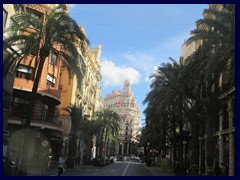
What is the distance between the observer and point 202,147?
145ft

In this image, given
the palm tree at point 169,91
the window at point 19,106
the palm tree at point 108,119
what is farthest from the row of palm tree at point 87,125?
the palm tree at point 169,91

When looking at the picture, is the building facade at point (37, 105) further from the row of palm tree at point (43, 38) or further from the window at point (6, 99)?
the row of palm tree at point (43, 38)

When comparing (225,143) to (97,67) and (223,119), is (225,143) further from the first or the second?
(97,67)

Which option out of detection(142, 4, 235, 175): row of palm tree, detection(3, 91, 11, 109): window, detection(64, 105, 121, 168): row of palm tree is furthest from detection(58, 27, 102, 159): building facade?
detection(142, 4, 235, 175): row of palm tree

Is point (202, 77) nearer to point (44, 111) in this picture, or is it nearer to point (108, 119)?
point (44, 111)

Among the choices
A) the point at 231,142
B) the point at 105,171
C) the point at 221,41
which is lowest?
the point at 105,171

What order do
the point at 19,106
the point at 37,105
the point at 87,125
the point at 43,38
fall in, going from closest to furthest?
1. the point at 43,38
2. the point at 19,106
3. the point at 37,105
4. the point at 87,125

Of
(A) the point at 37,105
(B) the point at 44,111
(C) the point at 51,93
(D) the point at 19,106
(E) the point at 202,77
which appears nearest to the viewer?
(E) the point at 202,77

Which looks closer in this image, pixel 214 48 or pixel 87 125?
pixel 214 48

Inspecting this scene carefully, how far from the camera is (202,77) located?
85.1 ft

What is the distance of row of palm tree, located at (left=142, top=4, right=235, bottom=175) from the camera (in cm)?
2145

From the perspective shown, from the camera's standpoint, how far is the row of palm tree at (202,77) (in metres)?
21.5

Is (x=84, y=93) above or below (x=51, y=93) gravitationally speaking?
above

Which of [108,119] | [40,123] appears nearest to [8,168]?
[40,123]
